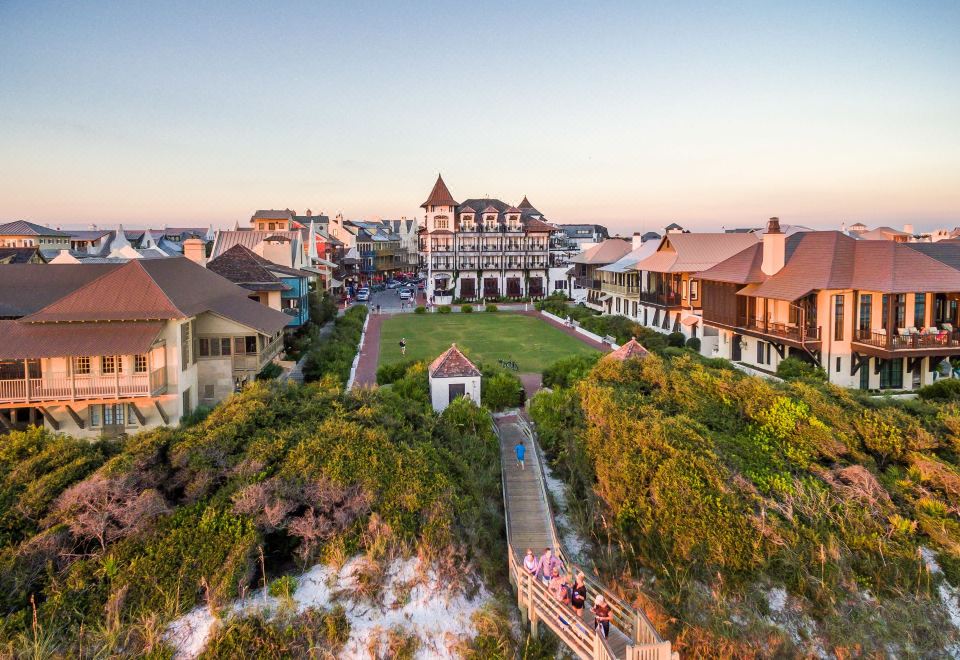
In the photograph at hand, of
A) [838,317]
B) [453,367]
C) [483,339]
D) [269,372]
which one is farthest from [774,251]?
[269,372]

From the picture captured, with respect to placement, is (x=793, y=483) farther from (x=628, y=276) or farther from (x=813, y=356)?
(x=628, y=276)

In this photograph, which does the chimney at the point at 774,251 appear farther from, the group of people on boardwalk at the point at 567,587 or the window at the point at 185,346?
the window at the point at 185,346

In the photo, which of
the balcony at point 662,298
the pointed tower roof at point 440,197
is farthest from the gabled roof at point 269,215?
the balcony at point 662,298

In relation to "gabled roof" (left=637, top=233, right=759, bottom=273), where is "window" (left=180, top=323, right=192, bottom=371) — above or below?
below

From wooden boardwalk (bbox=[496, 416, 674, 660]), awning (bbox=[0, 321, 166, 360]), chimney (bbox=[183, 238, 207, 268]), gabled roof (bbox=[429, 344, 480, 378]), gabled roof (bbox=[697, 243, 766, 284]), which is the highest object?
chimney (bbox=[183, 238, 207, 268])

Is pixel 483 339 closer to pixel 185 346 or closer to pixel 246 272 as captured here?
pixel 246 272

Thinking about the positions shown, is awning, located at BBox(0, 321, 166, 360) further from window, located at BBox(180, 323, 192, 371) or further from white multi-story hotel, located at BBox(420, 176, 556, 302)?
white multi-story hotel, located at BBox(420, 176, 556, 302)

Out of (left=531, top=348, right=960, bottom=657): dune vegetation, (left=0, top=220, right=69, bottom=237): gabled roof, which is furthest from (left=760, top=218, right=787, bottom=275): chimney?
(left=0, top=220, right=69, bottom=237): gabled roof
